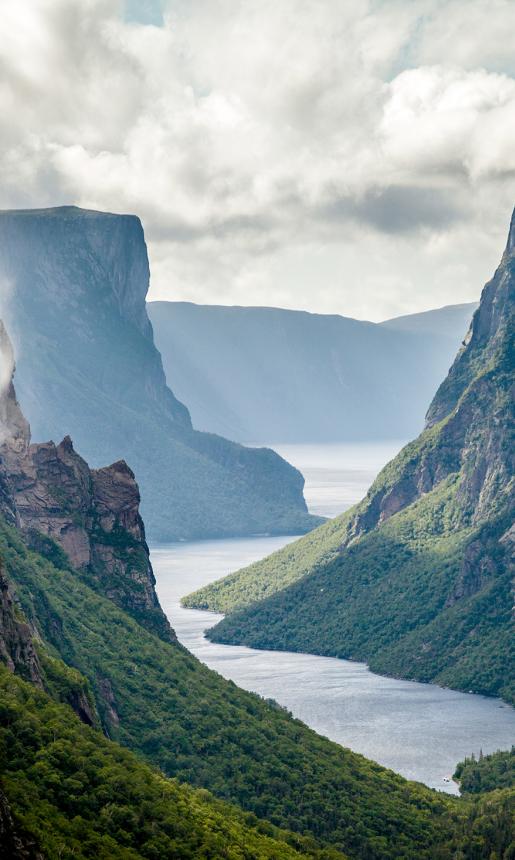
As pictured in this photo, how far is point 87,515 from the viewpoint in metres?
122

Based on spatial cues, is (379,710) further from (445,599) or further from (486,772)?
(445,599)

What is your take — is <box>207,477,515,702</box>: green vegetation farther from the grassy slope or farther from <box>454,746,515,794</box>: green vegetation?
the grassy slope

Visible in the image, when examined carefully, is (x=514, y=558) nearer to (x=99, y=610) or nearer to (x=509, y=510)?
(x=509, y=510)

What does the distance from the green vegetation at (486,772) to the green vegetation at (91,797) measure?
1543 inches

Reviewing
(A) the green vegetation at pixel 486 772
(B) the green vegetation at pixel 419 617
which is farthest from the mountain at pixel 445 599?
(A) the green vegetation at pixel 486 772

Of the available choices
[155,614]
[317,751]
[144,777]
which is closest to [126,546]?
[155,614]

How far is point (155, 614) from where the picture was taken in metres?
122

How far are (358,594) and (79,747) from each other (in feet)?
398

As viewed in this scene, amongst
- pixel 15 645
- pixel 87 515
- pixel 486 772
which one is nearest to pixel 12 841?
pixel 15 645

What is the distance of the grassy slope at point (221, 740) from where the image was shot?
320 ft

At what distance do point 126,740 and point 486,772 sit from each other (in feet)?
116

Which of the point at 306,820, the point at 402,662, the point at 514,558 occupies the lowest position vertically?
the point at 306,820

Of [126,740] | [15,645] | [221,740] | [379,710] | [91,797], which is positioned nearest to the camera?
[91,797]

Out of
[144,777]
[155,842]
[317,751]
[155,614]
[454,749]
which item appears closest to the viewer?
[155,842]
